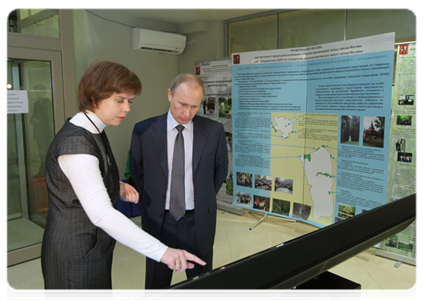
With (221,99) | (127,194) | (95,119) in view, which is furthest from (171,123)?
(221,99)

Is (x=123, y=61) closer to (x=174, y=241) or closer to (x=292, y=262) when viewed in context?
(x=174, y=241)

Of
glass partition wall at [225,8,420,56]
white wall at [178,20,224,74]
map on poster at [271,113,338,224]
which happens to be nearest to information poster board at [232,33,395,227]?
map on poster at [271,113,338,224]

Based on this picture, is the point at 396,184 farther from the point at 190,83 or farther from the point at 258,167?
the point at 190,83

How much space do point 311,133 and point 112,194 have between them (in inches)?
102

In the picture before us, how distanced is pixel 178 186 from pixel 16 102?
2.25 m

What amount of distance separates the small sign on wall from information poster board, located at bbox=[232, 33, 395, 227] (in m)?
2.23

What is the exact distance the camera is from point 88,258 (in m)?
1.30

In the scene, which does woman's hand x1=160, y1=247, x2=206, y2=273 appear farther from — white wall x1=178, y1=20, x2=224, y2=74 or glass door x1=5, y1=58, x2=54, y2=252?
white wall x1=178, y1=20, x2=224, y2=74

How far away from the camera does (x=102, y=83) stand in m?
1.26

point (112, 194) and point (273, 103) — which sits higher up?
point (273, 103)

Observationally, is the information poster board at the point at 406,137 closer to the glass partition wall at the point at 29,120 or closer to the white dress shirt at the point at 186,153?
the white dress shirt at the point at 186,153

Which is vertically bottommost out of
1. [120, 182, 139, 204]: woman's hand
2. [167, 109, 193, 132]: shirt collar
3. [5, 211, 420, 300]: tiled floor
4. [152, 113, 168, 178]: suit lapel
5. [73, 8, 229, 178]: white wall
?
[5, 211, 420, 300]: tiled floor

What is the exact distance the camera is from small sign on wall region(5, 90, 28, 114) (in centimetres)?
327

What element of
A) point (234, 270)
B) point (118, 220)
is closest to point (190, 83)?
point (118, 220)
